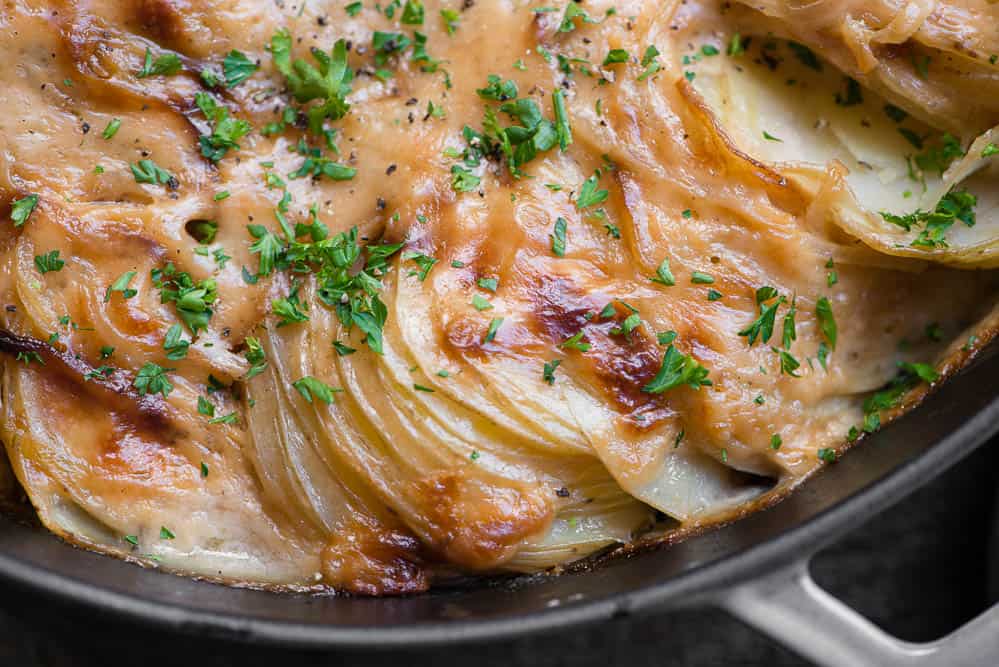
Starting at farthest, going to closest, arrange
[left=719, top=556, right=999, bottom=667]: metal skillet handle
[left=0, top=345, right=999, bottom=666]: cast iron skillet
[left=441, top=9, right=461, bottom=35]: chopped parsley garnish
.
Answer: [left=441, top=9, right=461, bottom=35]: chopped parsley garnish
[left=719, top=556, right=999, bottom=667]: metal skillet handle
[left=0, top=345, right=999, bottom=666]: cast iron skillet

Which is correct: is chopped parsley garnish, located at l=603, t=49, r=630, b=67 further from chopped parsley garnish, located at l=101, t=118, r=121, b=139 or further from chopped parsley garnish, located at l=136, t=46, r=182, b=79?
chopped parsley garnish, located at l=101, t=118, r=121, b=139

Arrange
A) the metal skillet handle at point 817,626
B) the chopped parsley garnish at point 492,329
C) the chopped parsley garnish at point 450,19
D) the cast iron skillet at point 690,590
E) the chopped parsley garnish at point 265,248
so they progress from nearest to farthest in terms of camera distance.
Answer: the cast iron skillet at point 690,590 → the metal skillet handle at point 817,626 → the chopped parsley garnish at point 492,329 → the chopped parsley garnish at point 265,248 → the chopped parsley garnish at point 450,19

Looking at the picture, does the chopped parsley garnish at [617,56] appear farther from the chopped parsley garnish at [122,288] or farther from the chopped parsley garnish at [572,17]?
the chopped parsley garnish at [122,288]

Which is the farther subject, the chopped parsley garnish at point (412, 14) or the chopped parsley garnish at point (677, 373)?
the chopped parsley garnish at point (412, 14)

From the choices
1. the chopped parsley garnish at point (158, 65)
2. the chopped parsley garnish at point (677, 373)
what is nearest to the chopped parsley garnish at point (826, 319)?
the chopped parsley garnish at point (677, 373)

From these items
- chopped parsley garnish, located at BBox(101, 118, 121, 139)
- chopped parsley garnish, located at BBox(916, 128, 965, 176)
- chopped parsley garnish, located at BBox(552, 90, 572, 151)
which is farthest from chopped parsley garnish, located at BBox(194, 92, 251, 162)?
chopped parsley garnish, located at BBox(916, 128, 965, 176)

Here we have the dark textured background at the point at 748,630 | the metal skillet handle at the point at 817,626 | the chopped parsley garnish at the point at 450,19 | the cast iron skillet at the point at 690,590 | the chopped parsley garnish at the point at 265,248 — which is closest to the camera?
the cast iron skillet at the point at 690,590

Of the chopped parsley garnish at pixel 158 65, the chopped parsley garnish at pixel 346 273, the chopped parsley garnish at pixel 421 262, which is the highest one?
the chopped parsley garnish at pixel 158 65

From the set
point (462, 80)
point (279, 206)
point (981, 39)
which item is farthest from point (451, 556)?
point (981, 39)
